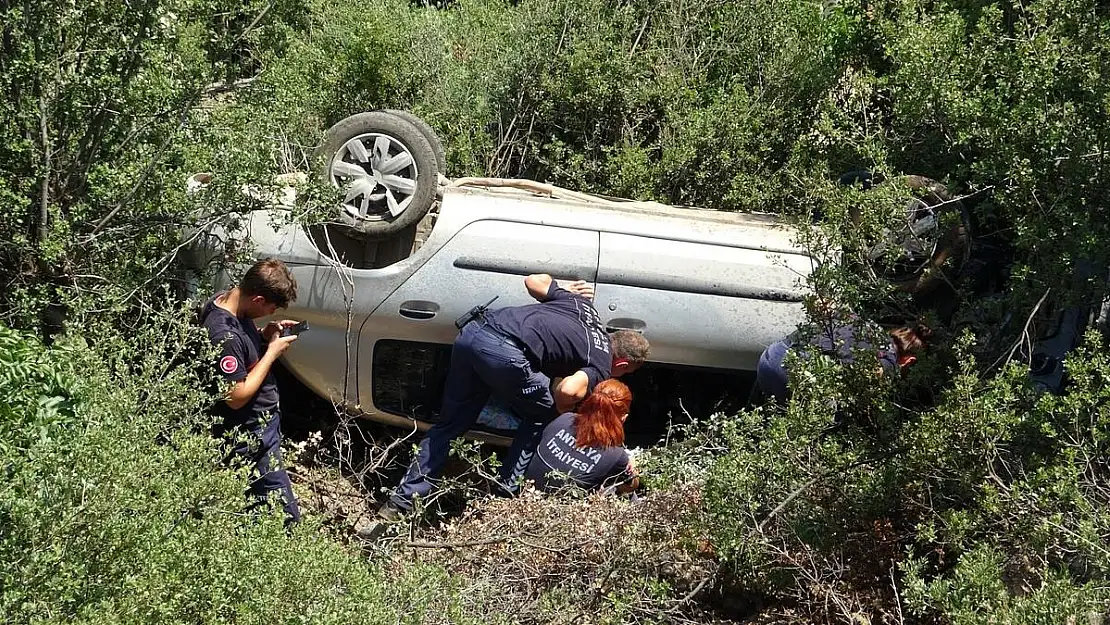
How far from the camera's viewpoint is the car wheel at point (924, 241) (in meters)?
4.39

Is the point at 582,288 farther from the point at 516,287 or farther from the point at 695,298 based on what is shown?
the point at 695,298

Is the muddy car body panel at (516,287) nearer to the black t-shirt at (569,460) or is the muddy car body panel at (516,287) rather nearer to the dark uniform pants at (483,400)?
the dark uniform pants at (483,400)

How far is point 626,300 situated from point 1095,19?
2.42 m

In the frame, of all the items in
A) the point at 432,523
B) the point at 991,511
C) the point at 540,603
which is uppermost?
Answer: the point at 991,511

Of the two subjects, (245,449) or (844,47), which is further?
(844,47)

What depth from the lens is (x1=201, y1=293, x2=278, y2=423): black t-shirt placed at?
A: 186 inches

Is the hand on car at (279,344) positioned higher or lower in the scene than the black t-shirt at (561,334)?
lower

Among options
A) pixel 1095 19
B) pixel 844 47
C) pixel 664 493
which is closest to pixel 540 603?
pixel 664 493

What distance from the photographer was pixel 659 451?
15.9 feet

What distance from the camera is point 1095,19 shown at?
445 cm

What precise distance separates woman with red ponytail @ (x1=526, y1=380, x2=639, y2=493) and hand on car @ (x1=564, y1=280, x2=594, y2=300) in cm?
55

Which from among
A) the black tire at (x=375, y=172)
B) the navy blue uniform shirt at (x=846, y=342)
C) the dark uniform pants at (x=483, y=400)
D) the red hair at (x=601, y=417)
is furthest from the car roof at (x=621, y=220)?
the red hair at (x=601, y=417)

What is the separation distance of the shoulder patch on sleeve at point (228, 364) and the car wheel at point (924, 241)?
2764 millimetres

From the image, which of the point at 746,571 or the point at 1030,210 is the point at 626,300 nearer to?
the point at 746,571
